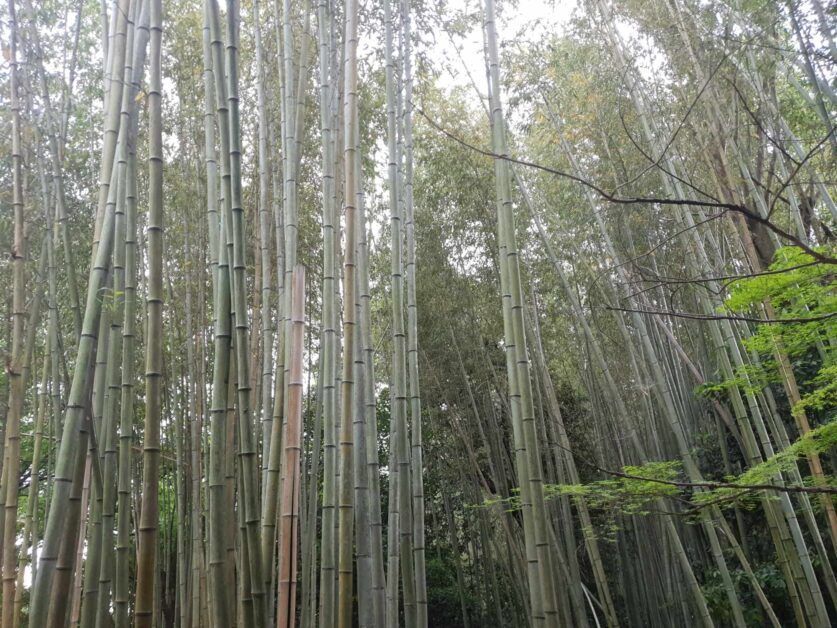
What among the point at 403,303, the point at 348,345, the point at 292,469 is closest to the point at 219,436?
the point at 292,469

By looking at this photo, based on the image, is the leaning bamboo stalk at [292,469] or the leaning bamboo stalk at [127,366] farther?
the leaning bamboo stalk at [127,366]

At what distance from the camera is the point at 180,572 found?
18.0 feet

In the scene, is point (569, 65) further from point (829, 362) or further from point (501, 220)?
point (501, 220)

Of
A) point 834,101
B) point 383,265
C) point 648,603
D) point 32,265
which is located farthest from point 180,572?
point 834,101

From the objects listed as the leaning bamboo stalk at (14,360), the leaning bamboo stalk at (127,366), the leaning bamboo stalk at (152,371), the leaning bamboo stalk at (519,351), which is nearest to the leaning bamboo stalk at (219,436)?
the leaning bamboo stalk at (152,371)

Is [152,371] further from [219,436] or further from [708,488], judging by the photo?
[708,488]

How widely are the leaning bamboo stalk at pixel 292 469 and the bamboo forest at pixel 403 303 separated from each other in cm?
1

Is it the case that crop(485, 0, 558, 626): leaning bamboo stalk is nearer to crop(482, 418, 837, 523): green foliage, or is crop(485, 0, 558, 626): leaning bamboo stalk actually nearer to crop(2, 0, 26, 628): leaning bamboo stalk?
crop(482, 418, 837, 523): green foliage

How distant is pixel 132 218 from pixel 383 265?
558 cm

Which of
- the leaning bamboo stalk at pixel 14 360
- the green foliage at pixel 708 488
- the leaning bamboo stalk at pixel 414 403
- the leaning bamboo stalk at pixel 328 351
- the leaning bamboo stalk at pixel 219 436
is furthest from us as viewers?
the green foliage at pixel 708 488

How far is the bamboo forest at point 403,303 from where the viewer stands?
1.78 meters

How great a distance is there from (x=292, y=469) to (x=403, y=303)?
1919 millimetres

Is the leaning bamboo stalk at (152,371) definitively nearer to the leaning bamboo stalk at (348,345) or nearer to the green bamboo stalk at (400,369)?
the leaning bamboo stalk at (348,345)

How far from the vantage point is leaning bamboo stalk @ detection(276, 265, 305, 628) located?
1.63 m
